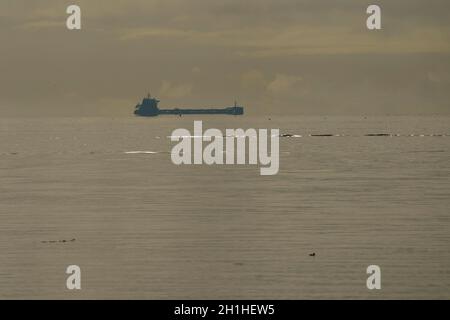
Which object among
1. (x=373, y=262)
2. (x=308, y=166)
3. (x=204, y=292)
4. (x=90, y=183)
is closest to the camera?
(x=204, y=292)

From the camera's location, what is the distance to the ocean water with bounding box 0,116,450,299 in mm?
29391

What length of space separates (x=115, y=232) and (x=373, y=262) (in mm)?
11361

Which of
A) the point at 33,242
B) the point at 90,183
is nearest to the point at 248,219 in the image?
the point at 33,242

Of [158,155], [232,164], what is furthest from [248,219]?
[158,155]

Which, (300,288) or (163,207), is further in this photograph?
(163,207)

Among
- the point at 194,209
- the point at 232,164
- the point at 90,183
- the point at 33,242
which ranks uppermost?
the point at 232,164

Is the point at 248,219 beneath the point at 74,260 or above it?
above

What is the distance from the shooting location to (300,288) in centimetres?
2884

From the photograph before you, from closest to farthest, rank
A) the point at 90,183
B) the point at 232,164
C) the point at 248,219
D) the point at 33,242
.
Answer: the point at 33,242
the point at 248,219
the point at 90,183
the point at 232,164

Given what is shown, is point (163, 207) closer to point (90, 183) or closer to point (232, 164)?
point (90, 183)

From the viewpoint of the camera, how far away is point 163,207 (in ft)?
160

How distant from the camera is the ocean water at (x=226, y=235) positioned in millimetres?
29391

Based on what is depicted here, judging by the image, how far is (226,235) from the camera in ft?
128

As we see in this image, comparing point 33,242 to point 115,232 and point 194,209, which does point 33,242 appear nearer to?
point 115,232
